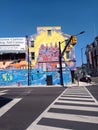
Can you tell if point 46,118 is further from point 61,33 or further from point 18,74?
point 61,33

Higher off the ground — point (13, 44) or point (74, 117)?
point (13, 44)

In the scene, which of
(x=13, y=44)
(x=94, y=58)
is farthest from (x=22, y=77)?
(x=94, y=58)

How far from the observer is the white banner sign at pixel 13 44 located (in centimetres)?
4803

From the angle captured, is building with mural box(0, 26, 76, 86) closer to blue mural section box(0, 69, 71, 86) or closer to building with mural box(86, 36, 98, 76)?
blue mural section box(0, 69, 71, 86)

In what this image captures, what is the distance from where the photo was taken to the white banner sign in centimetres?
4803

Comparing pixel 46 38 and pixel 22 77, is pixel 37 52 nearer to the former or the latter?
pixel 46 38

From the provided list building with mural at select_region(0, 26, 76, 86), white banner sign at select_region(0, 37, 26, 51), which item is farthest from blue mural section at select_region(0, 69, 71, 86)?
white banner sign at select_region(0, 37, 26, 51)

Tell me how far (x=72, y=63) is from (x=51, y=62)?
4006 millimetres

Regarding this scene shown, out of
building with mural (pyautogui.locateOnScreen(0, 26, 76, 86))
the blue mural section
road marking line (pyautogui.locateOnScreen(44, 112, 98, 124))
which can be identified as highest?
building with mural (pyautogui.locateOnScreen(0, 26, 76, 86))

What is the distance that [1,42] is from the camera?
48344 mm

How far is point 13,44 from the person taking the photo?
4812 centimetres

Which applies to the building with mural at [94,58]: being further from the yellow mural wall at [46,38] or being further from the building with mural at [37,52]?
the building with mural at [37,52]

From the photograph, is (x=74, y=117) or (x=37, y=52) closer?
(x=74, y=117)

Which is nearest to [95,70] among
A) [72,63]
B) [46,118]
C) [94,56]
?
[94,56]
